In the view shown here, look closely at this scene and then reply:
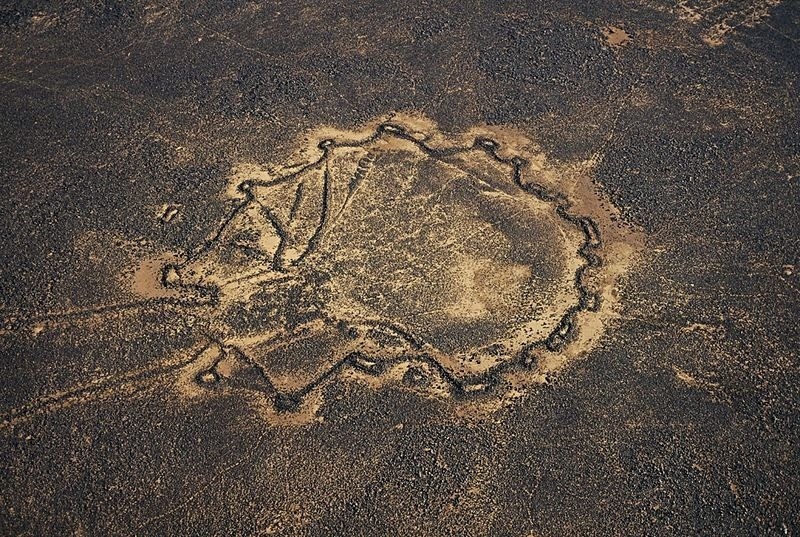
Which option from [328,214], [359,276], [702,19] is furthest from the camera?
[702,19]

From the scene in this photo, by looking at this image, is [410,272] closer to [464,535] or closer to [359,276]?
[359,276]

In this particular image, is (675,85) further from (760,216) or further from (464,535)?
(464,535)

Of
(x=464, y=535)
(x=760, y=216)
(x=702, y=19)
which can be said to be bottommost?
(x=464, y=535)

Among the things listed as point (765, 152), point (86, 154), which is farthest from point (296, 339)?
point (765, 152)

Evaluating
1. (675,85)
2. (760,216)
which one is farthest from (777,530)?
(675,85)

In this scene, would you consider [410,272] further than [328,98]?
No

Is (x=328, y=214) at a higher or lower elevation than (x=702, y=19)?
lower

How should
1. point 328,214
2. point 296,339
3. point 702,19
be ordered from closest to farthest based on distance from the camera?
point 296,339 → point 328,214 → point 702,19
